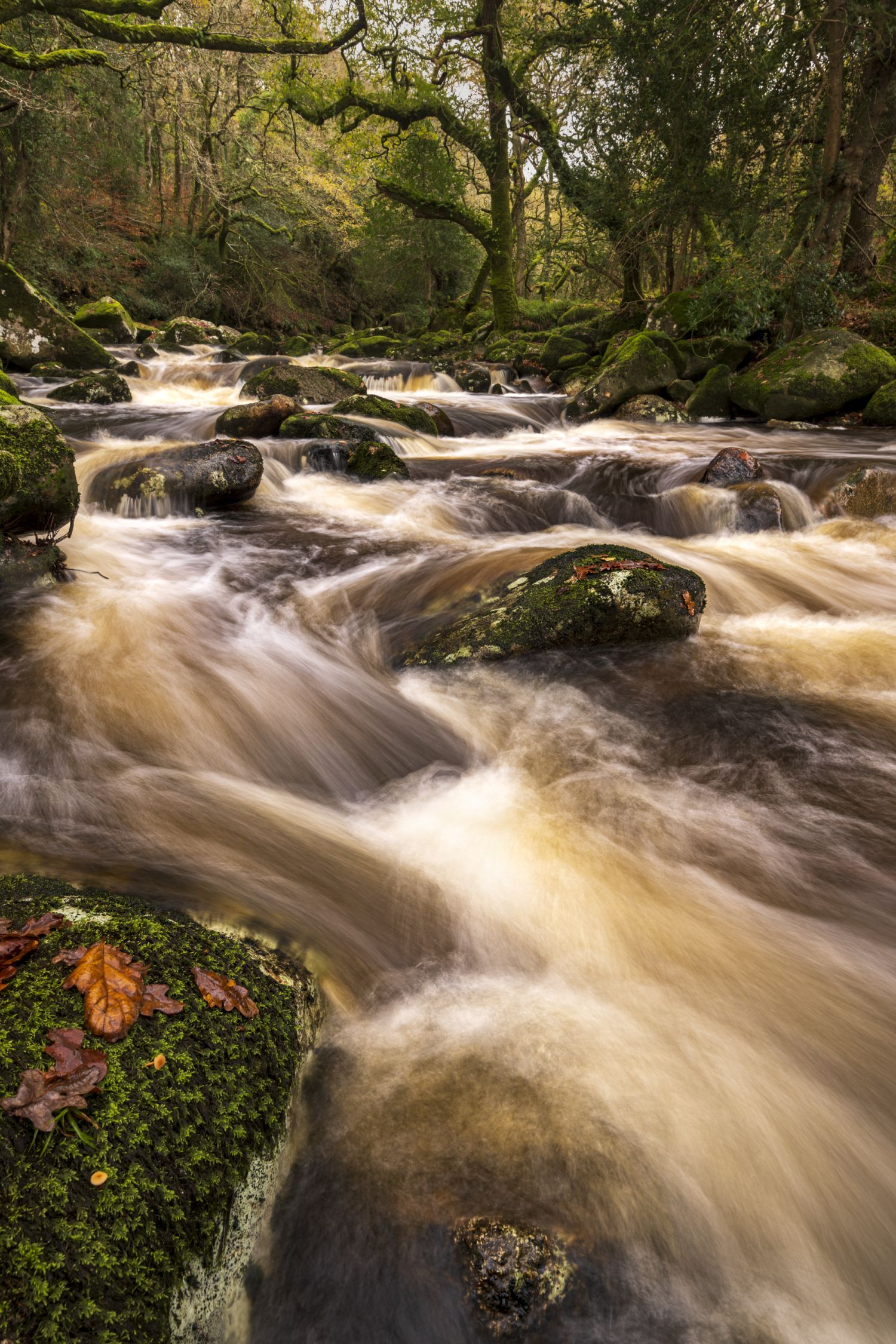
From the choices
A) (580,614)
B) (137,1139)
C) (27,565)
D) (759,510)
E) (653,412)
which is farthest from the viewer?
(653,412)

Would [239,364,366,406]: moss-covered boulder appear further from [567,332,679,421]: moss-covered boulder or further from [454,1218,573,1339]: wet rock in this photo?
[454,1218,573,1339]: wet rock

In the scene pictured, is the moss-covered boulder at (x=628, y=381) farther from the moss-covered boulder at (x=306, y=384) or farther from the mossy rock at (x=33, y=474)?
the mossy rock at (x=33, y=474)

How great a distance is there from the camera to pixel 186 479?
7465mm

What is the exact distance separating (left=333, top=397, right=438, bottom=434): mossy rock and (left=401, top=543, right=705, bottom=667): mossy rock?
23.8 ft

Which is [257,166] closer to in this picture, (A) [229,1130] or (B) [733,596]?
(B) [733,596]

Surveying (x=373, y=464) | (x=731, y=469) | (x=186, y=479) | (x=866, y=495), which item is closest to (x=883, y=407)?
(x=866, y=495)

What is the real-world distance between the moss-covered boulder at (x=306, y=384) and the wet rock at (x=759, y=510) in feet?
25.7

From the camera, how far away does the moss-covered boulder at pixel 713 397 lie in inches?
485

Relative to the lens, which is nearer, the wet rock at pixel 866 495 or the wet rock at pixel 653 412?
the wet rock at pixel 866 495

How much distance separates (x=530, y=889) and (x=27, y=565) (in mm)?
4234

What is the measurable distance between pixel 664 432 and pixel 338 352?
41.1 ft

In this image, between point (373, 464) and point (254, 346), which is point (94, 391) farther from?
point (254, 346)

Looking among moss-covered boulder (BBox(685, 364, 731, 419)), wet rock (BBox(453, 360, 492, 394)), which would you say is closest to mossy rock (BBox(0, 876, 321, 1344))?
moss-covered boulder (BBox(685, 364, 731, 419))

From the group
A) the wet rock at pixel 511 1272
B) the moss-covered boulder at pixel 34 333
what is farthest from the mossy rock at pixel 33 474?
the moss-covered boulder at pixel 34 333
